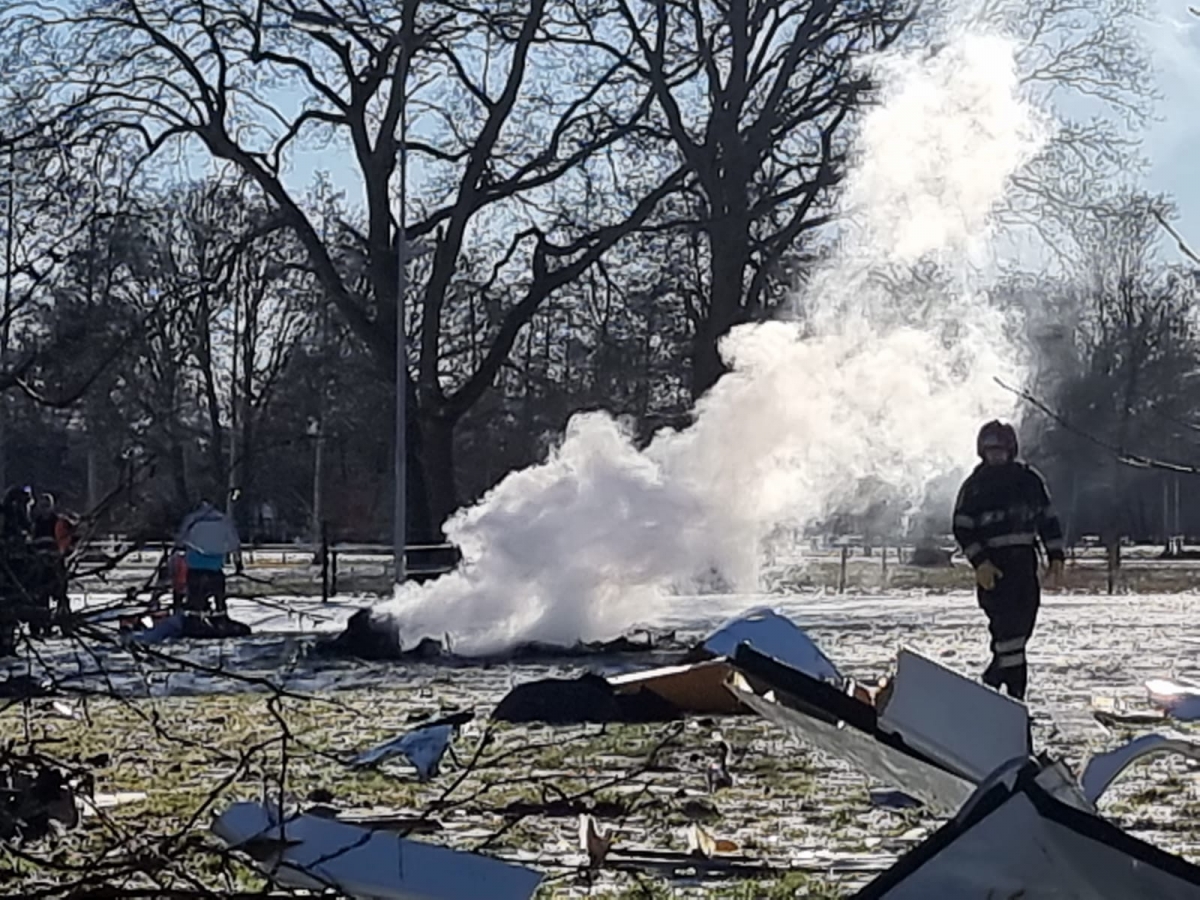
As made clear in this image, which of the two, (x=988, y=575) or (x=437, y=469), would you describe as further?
(x=437, y=469)

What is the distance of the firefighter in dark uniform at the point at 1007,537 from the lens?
11133 millimetres

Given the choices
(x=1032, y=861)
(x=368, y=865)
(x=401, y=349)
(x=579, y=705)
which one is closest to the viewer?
(x=1032, y=861)

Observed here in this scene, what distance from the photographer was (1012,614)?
11117mm

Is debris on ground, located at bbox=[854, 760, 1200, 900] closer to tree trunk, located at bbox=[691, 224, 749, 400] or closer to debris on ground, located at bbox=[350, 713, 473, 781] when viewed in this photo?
debris on ground, located at bbox=[350, 713, 473, 781]

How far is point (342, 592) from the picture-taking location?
1303 inches

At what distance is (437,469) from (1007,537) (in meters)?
23.0

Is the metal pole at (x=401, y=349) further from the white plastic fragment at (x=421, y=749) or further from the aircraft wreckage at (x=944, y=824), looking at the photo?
the aircraft wreckage at (x=944, y=824)

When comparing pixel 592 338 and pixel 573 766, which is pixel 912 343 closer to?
pixel 573 766

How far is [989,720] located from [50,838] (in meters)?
2.83

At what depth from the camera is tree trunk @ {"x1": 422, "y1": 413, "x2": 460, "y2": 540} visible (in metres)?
33.3

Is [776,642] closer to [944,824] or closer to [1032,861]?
[944,824]

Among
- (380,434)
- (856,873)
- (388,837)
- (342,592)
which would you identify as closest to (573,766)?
(856,873)

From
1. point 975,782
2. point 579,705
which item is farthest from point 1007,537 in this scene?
point 975,782

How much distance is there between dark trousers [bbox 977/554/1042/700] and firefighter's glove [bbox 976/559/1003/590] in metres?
0.02
